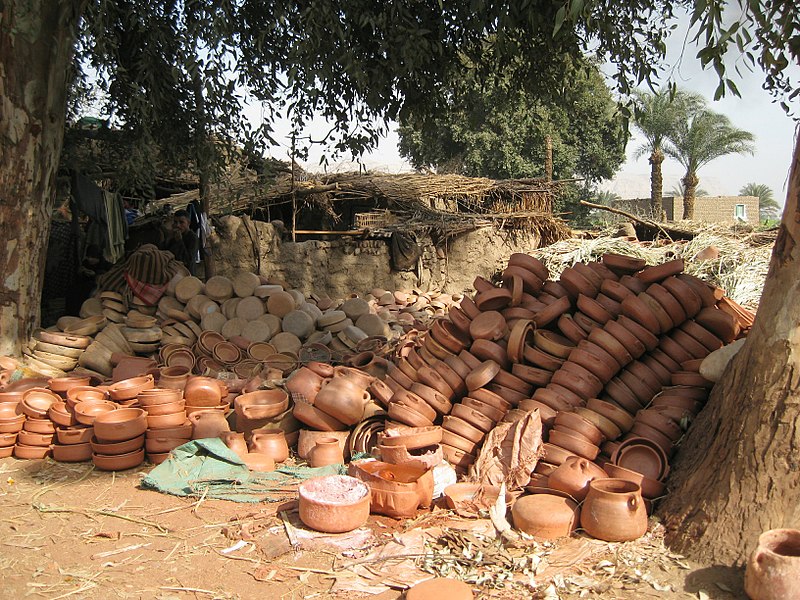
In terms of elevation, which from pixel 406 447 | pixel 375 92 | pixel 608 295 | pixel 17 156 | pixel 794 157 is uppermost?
pixel 375 92

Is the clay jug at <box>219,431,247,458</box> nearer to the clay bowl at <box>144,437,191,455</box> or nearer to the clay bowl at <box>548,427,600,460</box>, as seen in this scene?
the clay bowl at <box>144,437,191,455</box>

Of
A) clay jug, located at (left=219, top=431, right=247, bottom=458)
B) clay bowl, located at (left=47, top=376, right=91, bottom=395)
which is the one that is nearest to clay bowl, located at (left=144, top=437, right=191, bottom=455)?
clay jug, located at (left=219, top=431, right=247, bottom=458)

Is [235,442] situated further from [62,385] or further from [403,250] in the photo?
[403,250]

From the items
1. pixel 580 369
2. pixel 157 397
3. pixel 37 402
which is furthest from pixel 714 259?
pixel 37 402

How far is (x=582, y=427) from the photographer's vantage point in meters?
4.31

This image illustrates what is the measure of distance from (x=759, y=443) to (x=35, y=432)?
529cm

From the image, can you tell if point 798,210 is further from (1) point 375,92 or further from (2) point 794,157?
(1) point 375,92

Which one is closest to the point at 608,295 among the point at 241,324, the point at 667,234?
the point at 241,324

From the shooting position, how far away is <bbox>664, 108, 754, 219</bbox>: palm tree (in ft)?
74.2

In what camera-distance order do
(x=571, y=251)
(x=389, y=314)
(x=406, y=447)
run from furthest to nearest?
1. (x=571, y=251)
2. (x=389, y=314)
3. (x=406, y=447)

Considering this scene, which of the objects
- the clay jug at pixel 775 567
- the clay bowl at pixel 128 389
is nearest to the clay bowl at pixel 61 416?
the clay bowl at pixel 128 389

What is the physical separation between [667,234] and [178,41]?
1168 centimetres

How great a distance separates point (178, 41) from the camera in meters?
7.18

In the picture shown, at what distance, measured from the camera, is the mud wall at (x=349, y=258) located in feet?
36.3
